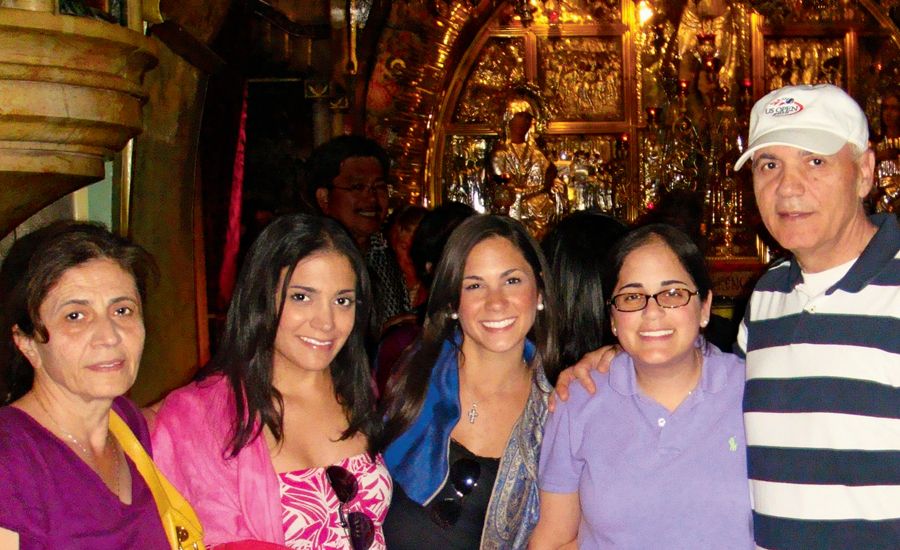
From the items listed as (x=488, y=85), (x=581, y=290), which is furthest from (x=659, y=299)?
(x=488, y=85)

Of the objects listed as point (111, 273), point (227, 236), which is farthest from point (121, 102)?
point (227, 236)

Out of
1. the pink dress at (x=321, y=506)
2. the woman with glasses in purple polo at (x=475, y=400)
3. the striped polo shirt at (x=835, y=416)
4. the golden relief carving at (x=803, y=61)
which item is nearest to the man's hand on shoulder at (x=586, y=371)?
the woman with glasses in purple polo at (x=475, y=400)

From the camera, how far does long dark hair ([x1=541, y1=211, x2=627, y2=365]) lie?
3.31 meters

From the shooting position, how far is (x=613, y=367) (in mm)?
2822

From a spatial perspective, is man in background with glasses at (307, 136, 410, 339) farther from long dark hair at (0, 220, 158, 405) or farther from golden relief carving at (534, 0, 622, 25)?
golden relief carving at (534, 0, 622, 25)

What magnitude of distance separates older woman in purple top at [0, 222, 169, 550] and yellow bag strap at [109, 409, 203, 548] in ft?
0.06

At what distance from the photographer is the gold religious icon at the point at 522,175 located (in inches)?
321

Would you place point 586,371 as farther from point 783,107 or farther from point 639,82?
point 639,82

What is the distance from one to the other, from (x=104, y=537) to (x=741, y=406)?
5.07 ft

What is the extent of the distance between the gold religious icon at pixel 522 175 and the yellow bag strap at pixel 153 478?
586 centimetres

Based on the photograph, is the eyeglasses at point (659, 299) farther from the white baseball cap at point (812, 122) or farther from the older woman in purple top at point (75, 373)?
the older woman in purple top at point (75, 373)

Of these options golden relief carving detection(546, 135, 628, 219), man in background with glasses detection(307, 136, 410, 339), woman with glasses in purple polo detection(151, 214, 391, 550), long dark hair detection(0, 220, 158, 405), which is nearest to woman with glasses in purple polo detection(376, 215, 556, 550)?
woman with glasses in purple polo detection(151, 214, 391, 550)

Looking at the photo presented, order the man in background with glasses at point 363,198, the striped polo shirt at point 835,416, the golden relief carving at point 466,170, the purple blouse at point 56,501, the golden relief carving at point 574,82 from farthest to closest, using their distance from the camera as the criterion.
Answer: the golden relief carving at point 574,82 < the golden relief carving at point 466,170 < the man in background with glasses at point 363,198 < the striped polo shirt at point 835,416 < the purple blouse at point 56,501

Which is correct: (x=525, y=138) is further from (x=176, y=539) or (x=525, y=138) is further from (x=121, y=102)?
(x=176, y=539)
